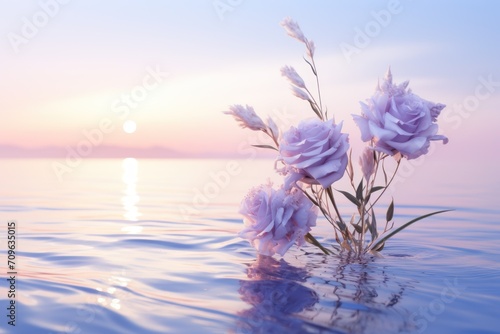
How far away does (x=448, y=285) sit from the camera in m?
2.93

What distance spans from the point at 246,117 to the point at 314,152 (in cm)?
44

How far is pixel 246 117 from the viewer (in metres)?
2.99

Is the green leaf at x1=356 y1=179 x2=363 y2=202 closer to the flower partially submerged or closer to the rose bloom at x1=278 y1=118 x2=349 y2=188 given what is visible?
the rose bloom at x1=278 y1=118 x2=349 y2=188

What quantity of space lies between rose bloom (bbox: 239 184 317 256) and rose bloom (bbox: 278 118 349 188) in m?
0.16

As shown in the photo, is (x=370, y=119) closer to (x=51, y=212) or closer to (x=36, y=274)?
(x=36, y=274)

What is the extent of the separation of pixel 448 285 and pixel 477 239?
7.44 ft

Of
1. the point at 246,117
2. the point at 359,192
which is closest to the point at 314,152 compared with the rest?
the point at 246,117

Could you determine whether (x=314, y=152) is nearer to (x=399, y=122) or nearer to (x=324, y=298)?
(x=399, y=122)

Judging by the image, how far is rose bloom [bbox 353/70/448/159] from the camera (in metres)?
2.79

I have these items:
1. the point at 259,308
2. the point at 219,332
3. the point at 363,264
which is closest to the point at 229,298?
the point at 259,308

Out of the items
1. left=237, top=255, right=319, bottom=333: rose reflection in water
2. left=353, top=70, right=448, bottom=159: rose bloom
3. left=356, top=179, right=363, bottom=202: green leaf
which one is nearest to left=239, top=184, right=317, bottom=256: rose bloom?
left=237, top=255, right=319, bottom=333: rose reflection in water

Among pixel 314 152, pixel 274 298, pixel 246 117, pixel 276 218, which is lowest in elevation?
pixel 274 298

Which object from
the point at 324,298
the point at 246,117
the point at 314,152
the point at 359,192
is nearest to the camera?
the point at 324,298

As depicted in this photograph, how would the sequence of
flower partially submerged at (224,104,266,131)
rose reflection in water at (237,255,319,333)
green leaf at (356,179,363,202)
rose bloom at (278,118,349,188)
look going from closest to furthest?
rose reflection in water at (237,255,319,333), rose bloom at (278,118,349,188), flower partially submerged at (224,104,266,131), green leaf at (356,179,363,202)
